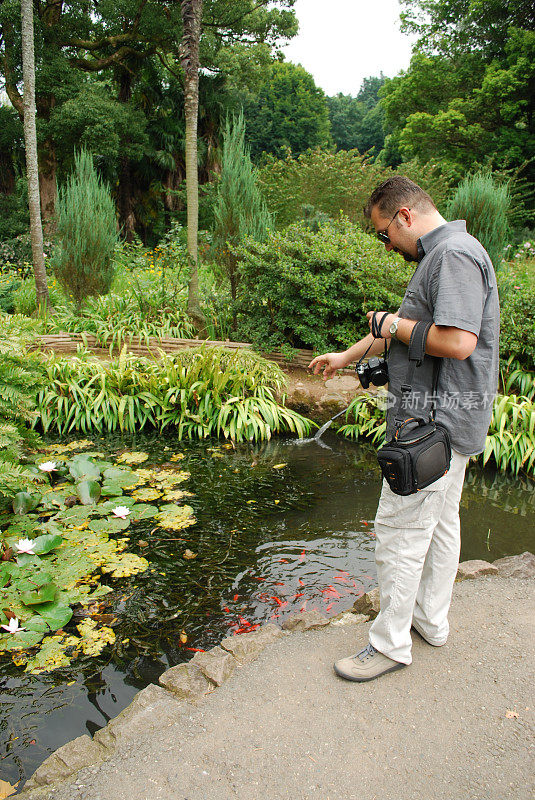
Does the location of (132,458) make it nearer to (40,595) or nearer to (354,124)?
(40,595)

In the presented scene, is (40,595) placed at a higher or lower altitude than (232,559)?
higher

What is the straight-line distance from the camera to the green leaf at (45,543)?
299 centimetres

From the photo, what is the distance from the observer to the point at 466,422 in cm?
184

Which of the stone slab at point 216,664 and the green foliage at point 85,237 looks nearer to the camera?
the stone slab at point 216,664

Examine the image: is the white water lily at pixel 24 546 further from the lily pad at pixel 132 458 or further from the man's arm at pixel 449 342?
the man's arm at pixel 449 342

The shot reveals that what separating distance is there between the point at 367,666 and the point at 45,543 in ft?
6.47

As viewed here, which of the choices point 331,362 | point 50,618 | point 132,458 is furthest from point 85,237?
point 331,362

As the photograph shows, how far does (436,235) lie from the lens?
1805mm

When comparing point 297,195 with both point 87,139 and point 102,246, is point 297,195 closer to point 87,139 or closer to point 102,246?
point 102,246

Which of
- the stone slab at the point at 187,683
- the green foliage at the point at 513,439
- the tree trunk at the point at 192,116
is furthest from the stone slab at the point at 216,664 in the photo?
the tree trunk at the point at 192,116

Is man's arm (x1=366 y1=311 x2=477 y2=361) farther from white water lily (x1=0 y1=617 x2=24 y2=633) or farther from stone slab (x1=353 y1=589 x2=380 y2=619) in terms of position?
white water lily (x1=0 y1=617 x2=24 y2=633)

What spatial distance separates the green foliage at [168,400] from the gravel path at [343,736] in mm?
3390

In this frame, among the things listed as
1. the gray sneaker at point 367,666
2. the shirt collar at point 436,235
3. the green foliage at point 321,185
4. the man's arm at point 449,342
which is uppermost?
the green foliage at point 321,185

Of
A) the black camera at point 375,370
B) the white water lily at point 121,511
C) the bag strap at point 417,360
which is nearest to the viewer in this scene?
the bag strap at point 417,360
